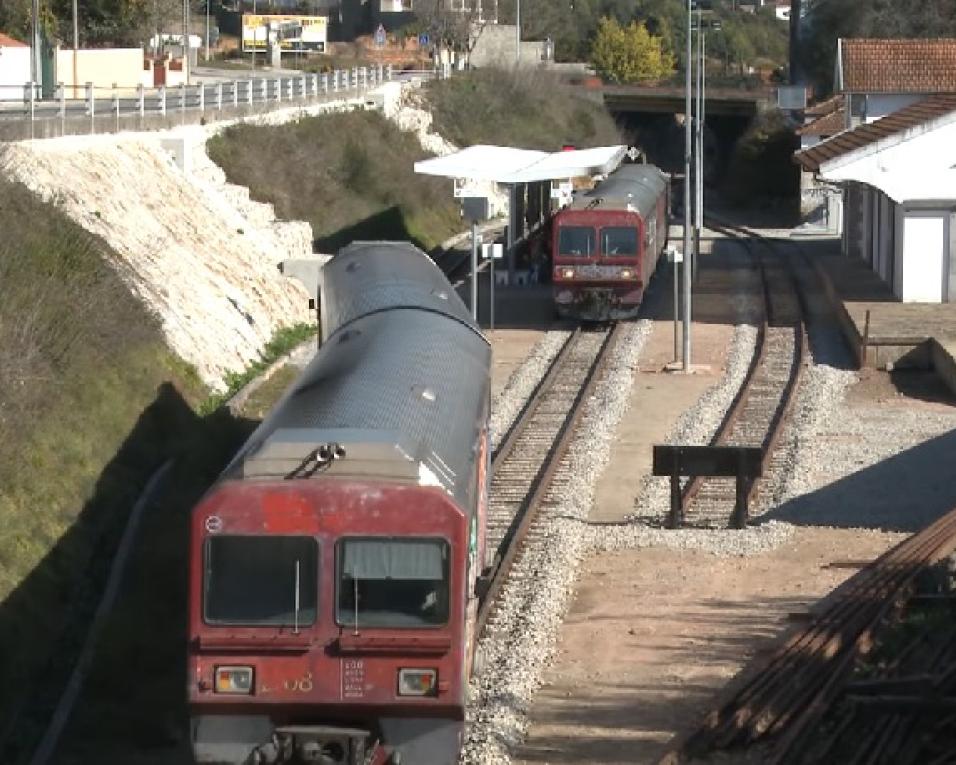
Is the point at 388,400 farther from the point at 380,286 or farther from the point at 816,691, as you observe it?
the point at 380,286

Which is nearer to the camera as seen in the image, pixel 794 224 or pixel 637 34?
pixel 794 224

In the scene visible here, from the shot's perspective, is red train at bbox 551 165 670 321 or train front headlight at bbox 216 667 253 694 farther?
red train at bbox 551 165 670 321

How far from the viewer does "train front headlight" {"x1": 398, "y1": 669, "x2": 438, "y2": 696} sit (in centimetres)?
1171

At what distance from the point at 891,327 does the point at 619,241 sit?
524 cm

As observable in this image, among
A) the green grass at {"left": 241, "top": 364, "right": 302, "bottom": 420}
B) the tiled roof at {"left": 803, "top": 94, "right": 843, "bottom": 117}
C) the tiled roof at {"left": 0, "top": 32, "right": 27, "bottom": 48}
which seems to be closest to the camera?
the green grass at {"left": 241, "top": 364, "right": 302, "bottom": 420}

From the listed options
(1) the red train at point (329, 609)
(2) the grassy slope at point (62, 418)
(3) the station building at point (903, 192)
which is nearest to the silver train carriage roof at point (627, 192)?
Result: (3) the station building at point (903, 192)

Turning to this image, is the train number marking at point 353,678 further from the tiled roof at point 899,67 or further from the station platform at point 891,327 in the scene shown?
the tiled roof at point 899,67

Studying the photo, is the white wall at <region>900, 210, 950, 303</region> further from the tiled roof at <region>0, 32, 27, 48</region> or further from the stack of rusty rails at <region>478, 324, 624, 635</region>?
the tiled roof at <region>0, 32, 27, 48</region>

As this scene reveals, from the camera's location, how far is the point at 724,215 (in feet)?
238

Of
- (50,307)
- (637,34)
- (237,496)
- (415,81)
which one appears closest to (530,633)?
(237,496)

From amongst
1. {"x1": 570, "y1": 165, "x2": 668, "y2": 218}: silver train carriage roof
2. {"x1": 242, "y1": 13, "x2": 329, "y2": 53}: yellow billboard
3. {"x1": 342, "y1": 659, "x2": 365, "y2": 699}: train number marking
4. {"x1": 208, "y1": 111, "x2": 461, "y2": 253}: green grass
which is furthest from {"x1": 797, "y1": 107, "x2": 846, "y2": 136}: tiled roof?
{"x1": 342, "y1": 659, "x2": 365, "y2": 699}: train number marking

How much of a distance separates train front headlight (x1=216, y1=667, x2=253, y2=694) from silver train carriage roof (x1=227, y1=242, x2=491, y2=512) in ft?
3.83

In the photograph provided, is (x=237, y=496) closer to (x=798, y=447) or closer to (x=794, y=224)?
(x=798, y=447)

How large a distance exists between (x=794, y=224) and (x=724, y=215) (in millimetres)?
6268
